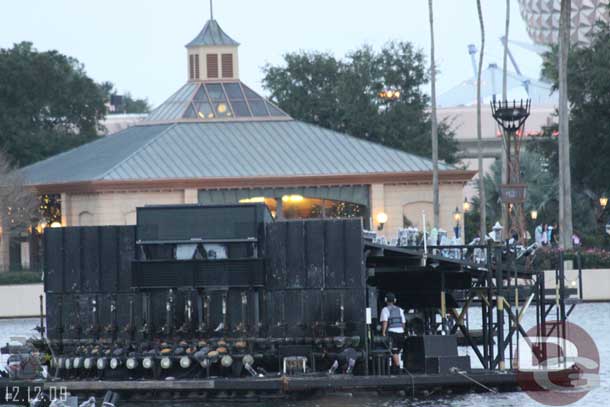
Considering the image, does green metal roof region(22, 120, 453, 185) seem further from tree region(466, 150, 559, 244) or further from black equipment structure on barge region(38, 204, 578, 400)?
black equipment structure on barge region(38, 204, 578, 400)

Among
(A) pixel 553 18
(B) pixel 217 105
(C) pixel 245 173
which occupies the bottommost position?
(C) pixel 245 173

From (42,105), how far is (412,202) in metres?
32.2

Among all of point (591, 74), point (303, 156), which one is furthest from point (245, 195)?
point (591, 74)

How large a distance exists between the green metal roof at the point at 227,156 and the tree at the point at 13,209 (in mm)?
1355

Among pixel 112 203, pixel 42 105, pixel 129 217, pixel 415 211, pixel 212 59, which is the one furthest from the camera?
pixel 42 105

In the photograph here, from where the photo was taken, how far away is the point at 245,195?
95000 mm

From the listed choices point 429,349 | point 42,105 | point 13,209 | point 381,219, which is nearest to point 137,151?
point 13,209

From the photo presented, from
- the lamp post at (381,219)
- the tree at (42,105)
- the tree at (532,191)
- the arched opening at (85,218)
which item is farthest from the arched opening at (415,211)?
the tree at (42,105)

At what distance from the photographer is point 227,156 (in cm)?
9794

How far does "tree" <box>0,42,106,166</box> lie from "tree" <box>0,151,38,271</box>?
1639cm

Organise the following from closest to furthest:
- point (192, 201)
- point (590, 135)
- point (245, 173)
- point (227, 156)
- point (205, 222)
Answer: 1. point (205, 222)
2. point (192, 201)
3. point (245, 173)
4. point (227, 156)
5. point (590, 135)

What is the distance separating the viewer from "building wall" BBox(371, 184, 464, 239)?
9619 cm

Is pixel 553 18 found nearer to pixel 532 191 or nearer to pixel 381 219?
pixel 532 191

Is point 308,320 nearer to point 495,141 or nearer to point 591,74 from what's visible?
point 591,74
